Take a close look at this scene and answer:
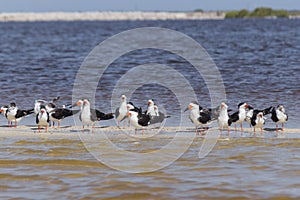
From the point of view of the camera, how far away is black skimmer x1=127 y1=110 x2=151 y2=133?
13.9 m

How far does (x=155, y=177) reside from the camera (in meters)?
9.34

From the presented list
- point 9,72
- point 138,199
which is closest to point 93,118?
point 138,199

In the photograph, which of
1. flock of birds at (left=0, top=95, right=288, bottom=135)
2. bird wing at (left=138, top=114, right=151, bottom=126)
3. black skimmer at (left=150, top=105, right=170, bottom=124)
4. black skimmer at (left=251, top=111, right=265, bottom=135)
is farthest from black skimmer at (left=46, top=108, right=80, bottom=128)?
black skimmer at (left=251, top=111, right=265, bottom=135)

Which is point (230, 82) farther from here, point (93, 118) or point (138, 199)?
point (138, 199)

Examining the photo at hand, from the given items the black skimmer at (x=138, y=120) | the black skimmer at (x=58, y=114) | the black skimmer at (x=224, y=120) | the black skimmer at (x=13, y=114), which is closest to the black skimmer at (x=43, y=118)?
the black skimmer at (x=58, y=114)

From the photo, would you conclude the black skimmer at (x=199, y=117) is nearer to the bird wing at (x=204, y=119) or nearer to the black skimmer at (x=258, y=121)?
the bird wing at (x=204, y=119)

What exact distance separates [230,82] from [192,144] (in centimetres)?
1150

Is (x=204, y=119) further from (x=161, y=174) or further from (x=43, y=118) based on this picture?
(x=161, y=174)

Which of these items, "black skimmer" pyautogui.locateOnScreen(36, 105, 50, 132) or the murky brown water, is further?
"black skimmer" pyautogui.locateOnScreen(36, 105, 50, 132)

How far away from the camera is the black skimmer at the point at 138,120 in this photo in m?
13.9

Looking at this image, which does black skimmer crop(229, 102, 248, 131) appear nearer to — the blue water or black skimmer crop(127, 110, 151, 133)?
the blue water

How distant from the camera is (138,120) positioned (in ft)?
45.8

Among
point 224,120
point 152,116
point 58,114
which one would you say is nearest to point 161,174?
point 224,120

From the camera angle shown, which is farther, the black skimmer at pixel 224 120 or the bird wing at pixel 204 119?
the bird wing at pixel 204 119
